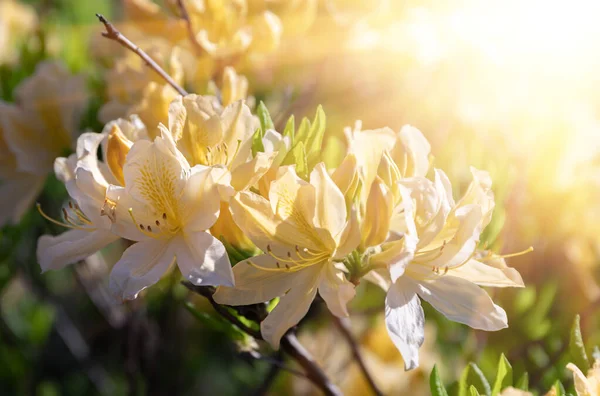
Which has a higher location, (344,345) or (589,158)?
(589,158)

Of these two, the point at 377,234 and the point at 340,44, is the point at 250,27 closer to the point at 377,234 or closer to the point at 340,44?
the point at 340,44

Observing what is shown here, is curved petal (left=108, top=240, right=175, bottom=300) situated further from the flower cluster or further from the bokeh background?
the bokeh background

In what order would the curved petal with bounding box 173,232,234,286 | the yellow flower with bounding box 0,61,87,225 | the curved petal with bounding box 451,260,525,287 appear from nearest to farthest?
the curved petal with bounding box 173,232,234,286 < the curved petal with bounding box 451,260,525,287 < the yellow flower with bounding box 0,61,87,225

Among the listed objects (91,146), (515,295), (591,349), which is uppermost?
(91,146)

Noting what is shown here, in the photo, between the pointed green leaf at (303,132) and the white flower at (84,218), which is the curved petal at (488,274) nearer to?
the pointed green leaf at (303,132)

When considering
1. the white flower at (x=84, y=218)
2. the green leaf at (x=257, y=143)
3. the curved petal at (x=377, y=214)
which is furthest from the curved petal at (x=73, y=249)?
the curved petal at (x=377, y=214)

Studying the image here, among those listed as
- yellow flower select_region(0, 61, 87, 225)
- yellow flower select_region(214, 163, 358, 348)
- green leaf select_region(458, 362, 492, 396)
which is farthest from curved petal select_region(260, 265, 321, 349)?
A: yellow flower select_region(0, 61, 87, 225)

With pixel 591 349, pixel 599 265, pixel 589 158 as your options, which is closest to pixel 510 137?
pixel 589 158
